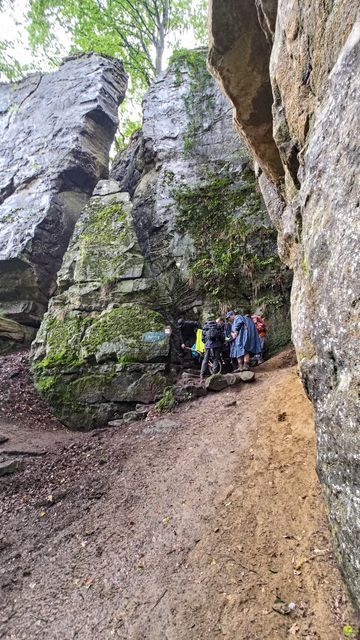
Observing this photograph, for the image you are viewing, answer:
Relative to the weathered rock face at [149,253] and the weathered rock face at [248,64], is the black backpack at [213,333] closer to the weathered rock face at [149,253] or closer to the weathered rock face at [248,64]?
the weathered rock face at [149,253]

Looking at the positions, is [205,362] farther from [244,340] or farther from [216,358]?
[244,340]

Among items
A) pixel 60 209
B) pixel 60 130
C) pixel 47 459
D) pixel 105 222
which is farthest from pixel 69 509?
pixel 60 130

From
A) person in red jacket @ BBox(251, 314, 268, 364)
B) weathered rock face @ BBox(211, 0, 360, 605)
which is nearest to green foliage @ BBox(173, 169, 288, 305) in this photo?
person in red jacket @ BBox(251, 314, 268, 364)

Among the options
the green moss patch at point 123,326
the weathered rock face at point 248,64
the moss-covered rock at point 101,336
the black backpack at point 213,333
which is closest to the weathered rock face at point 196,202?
the green moss patch at point 123,326

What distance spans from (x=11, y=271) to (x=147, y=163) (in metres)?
7.31

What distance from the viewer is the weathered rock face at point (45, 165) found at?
13.5 m

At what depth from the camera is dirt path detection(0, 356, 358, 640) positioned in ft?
9.99

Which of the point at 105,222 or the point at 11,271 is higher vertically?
the point at 105,222

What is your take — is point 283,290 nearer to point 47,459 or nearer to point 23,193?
point 47,459

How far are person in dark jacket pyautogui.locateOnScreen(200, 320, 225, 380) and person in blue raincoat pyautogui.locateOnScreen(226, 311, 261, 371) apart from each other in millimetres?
345

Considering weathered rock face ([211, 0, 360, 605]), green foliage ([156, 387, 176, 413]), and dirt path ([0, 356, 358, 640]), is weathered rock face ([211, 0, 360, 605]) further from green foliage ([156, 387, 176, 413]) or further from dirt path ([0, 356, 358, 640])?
green foliage ([156, 387, 176, 413])

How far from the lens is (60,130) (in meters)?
16.6

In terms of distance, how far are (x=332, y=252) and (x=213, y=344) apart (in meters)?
6.78

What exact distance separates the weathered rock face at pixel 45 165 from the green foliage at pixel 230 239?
506 cm
